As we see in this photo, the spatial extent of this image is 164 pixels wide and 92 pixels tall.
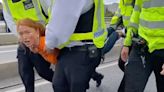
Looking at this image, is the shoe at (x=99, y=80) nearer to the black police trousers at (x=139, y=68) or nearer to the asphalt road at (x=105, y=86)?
the asphalt road at (x=105, y=86)

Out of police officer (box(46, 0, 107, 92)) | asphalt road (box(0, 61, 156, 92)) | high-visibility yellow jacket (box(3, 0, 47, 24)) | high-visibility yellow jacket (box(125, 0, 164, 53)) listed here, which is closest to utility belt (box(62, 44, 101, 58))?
police officer (box(46, 0, 107, 92))

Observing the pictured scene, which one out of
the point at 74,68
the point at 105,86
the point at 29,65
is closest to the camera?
the point at 74,68

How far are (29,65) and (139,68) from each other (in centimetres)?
153

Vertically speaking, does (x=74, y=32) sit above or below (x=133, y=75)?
above

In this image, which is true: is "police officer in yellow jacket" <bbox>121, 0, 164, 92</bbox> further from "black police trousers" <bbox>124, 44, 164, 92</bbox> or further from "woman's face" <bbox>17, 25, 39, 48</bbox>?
"woman's face" <bbox>17, 25, 39, 48</bbox>

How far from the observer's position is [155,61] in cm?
299

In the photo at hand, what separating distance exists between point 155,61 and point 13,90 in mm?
3132

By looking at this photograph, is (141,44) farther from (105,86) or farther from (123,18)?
(105,86)

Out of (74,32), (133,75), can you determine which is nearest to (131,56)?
(133,75)

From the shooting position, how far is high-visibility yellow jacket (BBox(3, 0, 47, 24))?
3522mm

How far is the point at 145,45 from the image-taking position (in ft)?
9.82

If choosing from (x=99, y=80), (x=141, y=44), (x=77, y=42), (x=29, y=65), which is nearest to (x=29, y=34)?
(x=77, y=42)

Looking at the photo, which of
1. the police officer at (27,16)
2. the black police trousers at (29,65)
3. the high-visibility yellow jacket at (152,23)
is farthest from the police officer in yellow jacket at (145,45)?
the black police trousers at (29,65)

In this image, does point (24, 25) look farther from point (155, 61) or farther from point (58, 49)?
point (155, 61)
